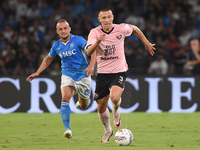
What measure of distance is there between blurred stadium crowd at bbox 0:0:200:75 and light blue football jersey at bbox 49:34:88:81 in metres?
5.04

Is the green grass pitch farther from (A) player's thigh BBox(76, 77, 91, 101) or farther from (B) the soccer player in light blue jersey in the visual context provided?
(B) the soccer player in light blue jersey

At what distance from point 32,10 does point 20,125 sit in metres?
6.86

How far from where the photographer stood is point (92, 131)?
9211mm

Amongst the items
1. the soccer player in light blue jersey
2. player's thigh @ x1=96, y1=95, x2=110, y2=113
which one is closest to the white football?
player's thigh @ x1=96, y1=95, x2=110, y2=113

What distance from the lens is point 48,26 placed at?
1569cm

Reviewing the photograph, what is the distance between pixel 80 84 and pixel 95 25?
7522 mm

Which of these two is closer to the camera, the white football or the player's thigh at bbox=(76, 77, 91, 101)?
the white football

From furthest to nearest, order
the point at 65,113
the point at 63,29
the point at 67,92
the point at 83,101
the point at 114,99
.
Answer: the point at 83,101 < the point at 63,29 < the point at 67,92 < the point at 65,113 < the point at 114,99

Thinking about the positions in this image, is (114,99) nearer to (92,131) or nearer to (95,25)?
(92,131)

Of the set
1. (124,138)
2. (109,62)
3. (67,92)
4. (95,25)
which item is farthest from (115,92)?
(95,25)

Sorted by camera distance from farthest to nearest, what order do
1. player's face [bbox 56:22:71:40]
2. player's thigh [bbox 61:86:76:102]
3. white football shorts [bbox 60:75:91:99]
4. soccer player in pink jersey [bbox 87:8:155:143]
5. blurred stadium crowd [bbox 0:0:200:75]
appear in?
1. blurred stadium crowd [bbox 0:0:200:75]
2. white football shorts [bbox 60:75:91:99]
3. player's face [bbox 56:22:71:40]
4. player's thigh [bbox 61:86:76:102]
5. soccer player in pink jersey [bbox 87:8:155:143]

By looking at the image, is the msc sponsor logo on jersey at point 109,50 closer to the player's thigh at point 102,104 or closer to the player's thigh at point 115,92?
the player's thigh at point 115,92

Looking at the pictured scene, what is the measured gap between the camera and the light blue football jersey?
27.1 feet

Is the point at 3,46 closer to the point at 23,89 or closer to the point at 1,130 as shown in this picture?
the point at 23,89
